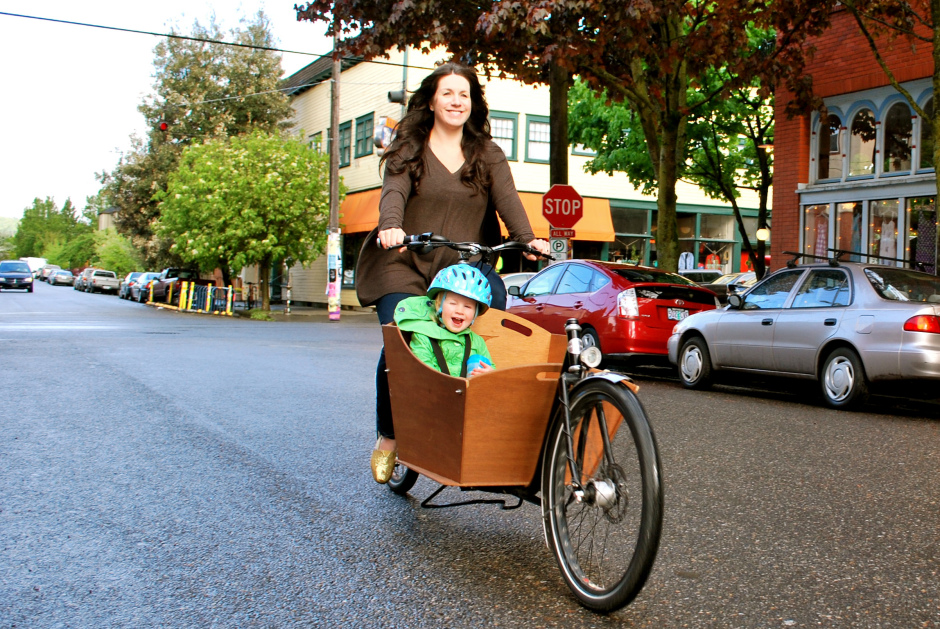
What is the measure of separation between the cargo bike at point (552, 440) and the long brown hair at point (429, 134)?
1.64ft

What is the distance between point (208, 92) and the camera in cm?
4391

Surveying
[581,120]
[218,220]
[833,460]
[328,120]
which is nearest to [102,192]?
[328,120]

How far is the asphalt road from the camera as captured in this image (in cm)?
351

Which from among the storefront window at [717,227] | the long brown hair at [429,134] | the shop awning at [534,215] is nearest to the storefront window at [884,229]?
the long brown hair at [429,134]

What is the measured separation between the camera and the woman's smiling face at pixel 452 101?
15.2 ft

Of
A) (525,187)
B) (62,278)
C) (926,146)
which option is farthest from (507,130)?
(62,278)

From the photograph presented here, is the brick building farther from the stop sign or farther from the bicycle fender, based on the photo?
the bicycle fender

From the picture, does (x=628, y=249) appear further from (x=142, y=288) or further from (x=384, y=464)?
(x=384, y=464)

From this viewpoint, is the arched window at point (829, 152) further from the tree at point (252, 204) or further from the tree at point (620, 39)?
the tree at point (252, 204)

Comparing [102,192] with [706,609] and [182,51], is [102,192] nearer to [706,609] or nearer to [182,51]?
[182,51]

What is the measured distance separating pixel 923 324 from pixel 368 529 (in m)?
6.57

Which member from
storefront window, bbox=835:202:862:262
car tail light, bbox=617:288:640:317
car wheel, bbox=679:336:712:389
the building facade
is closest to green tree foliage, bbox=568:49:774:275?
the building facade

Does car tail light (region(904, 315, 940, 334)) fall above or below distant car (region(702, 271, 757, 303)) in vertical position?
below

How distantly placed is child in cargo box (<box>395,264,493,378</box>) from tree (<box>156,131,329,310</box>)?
88.5 feet
